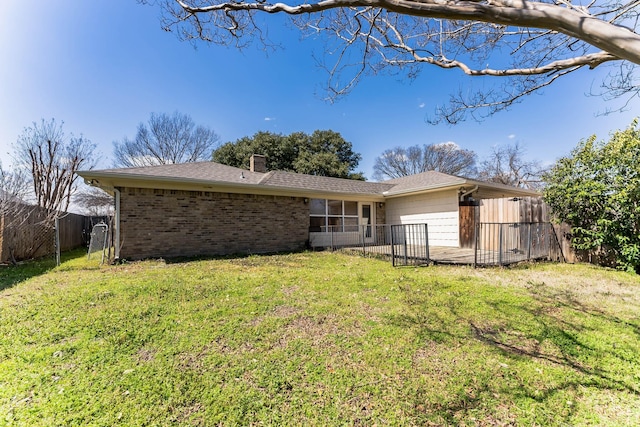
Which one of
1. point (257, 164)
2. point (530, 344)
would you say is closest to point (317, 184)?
point (257, 164)

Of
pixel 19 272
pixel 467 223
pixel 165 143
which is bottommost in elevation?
pixel 19 272

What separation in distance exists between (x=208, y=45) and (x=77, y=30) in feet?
13.3

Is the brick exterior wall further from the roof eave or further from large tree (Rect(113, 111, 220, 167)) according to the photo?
large tree (Rect(113, 111, 220, 167))

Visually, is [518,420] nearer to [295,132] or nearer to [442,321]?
[442,321]

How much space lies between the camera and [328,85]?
6195 millimetres

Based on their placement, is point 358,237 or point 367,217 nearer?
point 358,237

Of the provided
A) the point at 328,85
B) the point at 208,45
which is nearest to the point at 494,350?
the point at 328,85

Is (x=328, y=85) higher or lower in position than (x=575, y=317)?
higher

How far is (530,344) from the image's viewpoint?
135 inches

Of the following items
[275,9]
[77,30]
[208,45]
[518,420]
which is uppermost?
[77,30]

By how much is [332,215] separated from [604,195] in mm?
9344

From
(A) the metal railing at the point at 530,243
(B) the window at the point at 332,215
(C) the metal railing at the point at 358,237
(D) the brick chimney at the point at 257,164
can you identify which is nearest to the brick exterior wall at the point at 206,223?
(B) the window at the point at 332,215

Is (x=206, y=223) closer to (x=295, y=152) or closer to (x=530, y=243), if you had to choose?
(x=530, y=243)

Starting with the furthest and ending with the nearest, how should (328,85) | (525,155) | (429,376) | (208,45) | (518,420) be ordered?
(525,155) < (328,85) < (208,45) < (429,376) < (518,420)
